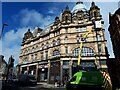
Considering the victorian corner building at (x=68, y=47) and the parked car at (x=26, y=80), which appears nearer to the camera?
the parked car at (x=26, y=80)

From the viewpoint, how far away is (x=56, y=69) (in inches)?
1438

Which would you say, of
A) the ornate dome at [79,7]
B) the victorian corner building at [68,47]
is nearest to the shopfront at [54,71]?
the victorian corner building at [68,47]

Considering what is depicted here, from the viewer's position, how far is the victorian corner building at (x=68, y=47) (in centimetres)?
3478

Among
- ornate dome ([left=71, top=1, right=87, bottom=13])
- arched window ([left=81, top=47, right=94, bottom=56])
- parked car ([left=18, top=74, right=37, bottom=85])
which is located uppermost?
ornate dome ([left=71, top=1, right=87, bottom=13])

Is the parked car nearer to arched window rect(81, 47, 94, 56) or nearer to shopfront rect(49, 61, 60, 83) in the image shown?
shopfront rect(49, 61, 60, 83)

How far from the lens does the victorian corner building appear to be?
34.8 metres

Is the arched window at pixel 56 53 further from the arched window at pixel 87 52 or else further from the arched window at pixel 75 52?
the arched window at pixel 87 52

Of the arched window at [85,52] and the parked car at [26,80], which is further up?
the arched window at [85,52]

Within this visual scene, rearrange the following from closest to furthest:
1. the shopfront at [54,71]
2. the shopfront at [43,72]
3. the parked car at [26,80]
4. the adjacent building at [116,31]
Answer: the parked car at [26,80] → the adjacent building at [116,31] → the shopfront at [54,71] → the shopfront at [43,72]

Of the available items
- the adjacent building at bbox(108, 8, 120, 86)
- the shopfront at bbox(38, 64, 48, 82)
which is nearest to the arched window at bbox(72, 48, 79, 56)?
the shopfront at bbox(38, 64, 48, 82)

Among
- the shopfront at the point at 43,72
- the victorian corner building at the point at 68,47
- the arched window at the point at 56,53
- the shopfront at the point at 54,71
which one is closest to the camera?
the victorian corner building at the point at 68,47

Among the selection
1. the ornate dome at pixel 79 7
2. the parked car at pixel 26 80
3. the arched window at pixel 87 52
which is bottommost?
A: the parked car at pixel 26 80

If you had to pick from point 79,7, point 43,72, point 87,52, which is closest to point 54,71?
point 43,72

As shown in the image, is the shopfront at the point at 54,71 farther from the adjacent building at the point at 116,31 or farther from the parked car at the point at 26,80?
the adjacent building at the point at 116,31
